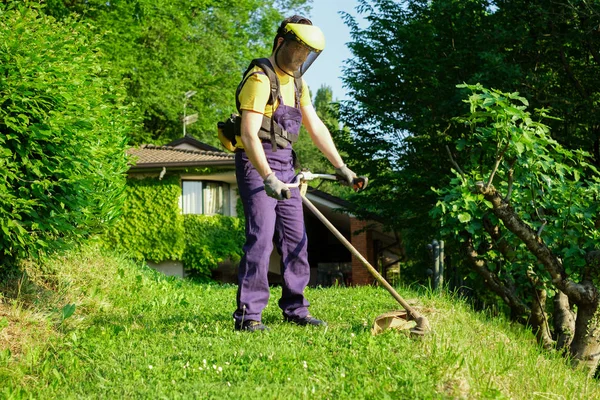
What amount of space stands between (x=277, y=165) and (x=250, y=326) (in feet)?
4.24

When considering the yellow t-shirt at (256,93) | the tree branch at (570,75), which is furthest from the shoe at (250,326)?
the tree branch at (570,75)

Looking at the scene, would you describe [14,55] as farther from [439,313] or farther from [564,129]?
[564,129]

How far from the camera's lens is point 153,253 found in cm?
2869

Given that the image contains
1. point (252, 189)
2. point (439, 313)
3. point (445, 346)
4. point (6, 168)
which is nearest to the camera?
point (445, 346)

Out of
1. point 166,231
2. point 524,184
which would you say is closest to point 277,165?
point 524,184

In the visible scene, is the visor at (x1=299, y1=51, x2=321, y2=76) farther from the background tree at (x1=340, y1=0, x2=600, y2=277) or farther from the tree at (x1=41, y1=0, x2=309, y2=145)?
the tree at (x1=41, y1=0, x2=309, y2=145)

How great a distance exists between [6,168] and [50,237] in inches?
Answer: 41.4

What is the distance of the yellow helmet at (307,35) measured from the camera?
6070 millimetres

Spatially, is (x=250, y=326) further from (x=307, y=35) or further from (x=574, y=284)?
(x=574, y=284)

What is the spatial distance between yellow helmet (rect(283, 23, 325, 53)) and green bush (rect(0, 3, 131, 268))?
11.6 ft

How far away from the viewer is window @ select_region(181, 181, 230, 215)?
2941cm

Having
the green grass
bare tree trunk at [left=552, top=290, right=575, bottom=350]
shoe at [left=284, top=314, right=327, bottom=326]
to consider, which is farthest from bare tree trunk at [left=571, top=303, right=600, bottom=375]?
shoe at [left=284, top=314, right=327, bottom=326]

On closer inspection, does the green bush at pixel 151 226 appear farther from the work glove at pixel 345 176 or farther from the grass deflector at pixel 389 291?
the grass deflector at pixel 389 291

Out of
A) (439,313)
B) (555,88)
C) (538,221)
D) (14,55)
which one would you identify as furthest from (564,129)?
(14,55)
